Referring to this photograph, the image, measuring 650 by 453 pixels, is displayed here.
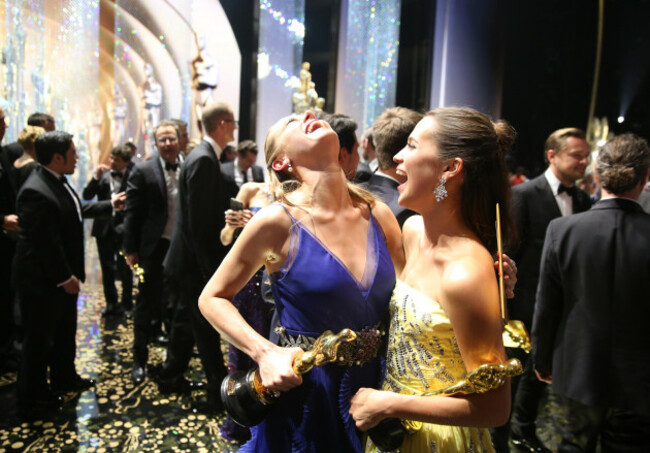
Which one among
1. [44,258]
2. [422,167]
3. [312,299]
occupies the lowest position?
[44,258]

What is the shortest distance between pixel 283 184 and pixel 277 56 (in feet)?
21.1

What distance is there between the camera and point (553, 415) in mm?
3434

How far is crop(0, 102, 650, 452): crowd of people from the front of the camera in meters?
1.20

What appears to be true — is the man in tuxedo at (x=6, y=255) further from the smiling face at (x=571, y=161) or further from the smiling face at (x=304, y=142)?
the smiling face at (x=571, y=161)

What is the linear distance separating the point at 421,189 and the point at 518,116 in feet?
23.1

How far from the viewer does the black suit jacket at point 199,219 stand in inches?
120

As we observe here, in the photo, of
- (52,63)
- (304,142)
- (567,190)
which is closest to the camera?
(304,142)

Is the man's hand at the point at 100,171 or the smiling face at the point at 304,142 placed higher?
the smiling face at the point at 304,142

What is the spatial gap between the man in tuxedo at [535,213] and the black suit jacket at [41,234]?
2.75 metres

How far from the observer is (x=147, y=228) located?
3775 millimetres

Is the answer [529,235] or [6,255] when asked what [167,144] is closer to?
[6,255]

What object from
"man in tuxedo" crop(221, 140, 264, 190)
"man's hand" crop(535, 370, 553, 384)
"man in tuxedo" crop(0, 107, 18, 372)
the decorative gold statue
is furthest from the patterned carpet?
the decorative gold statue

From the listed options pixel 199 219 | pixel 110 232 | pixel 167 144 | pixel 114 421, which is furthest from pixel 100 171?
pixel 114 421

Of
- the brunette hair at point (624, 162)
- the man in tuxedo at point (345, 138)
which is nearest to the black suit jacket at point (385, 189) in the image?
the man in tuxedo at point (345, 138)
